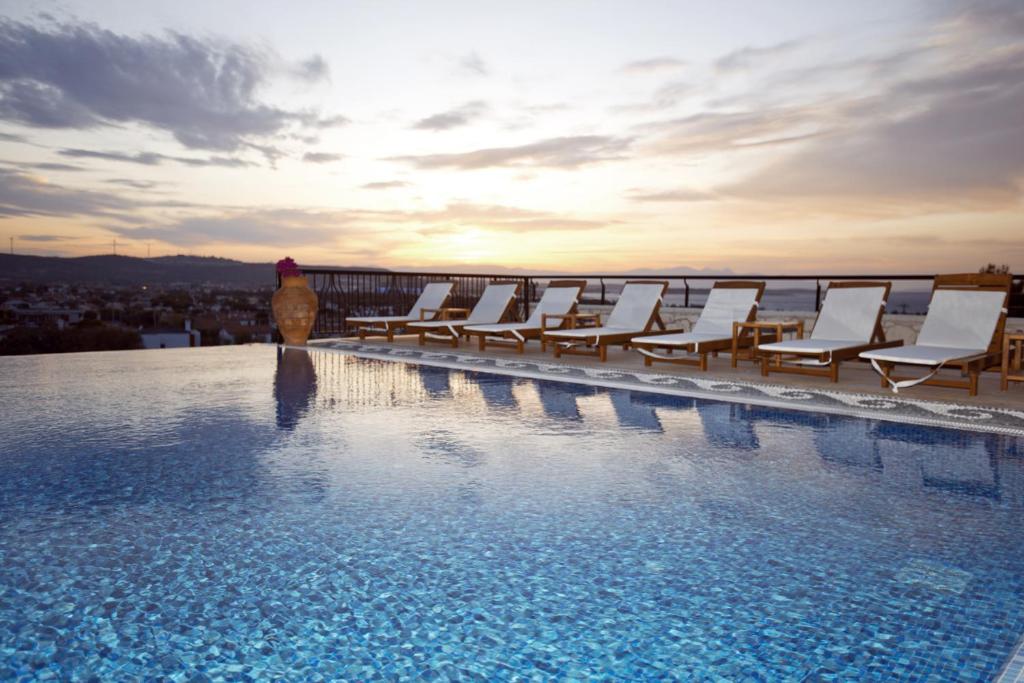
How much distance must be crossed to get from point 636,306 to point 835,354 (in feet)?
9.91

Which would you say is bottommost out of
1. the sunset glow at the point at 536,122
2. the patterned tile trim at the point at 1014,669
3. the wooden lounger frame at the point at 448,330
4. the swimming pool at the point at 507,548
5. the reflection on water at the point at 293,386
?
the reflection on water at the point at 293,386

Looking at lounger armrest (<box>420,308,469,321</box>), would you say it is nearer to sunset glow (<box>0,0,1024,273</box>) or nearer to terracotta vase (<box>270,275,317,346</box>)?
terracotta vase (<box>270,275,317,346</box>)

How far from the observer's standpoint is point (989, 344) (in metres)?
6.00

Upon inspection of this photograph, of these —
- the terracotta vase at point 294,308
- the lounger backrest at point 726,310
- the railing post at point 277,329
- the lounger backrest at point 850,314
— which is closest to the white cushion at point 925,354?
the lounger backrest at point 850,314

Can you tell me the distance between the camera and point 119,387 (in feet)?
20.5

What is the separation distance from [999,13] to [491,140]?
23.4 feet

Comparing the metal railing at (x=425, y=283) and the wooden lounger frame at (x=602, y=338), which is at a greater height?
the metal railing at (x=425, y=283)

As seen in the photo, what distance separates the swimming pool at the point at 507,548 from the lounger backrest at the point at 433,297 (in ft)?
19.9

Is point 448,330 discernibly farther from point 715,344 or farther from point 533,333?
point 715,344

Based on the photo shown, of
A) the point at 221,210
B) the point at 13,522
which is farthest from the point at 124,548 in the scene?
the point at 221,210

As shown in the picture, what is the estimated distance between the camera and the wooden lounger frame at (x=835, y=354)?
242 inches

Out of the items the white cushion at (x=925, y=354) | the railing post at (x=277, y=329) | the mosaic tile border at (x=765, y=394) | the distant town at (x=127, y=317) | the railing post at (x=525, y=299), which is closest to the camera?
the mosaic tile border at (x=765, y=394)

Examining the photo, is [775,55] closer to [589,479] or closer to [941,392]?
[941,392]

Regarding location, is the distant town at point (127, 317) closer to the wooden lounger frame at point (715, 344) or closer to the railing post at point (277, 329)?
the railing post at point (277, 329)
